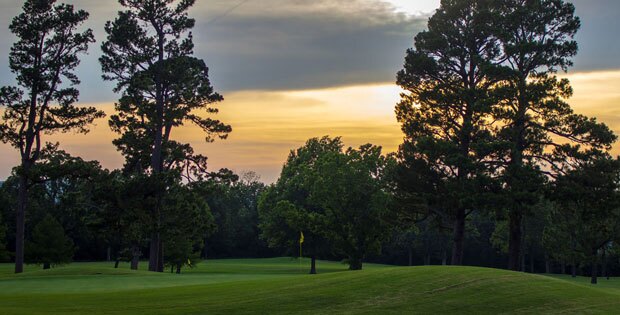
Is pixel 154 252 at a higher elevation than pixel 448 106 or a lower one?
lower

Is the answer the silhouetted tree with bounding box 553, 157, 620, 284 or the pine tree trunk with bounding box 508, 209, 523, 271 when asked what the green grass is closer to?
the silhouetted tree with bounding box 553, 157, 620, 284

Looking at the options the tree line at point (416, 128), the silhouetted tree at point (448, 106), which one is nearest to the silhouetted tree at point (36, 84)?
the tree line at point (416, 128)

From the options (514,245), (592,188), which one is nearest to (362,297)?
(592,188)

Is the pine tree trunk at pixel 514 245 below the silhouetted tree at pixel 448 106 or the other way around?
below

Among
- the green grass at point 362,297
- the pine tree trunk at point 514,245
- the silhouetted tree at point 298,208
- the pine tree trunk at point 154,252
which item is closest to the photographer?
the green grass at point 362,297

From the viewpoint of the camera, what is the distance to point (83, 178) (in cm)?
4172

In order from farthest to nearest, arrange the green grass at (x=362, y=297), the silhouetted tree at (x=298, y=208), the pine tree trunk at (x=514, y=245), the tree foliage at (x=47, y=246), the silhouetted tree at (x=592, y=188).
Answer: the tree foliage at (x=47, y=246) → the silhouetted tree at (x=298, y=208) → the pine tree trunk at (x=514, y=245) → the silhouetted tree at (x=592, y=188) → the green grass at (x=362, y=297)

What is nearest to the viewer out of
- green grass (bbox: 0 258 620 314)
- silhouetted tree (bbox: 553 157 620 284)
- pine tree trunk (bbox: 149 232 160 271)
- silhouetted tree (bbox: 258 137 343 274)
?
green grass (bbox: 0 258 620 314)

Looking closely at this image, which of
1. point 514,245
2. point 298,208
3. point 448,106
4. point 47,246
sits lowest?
point 47,246

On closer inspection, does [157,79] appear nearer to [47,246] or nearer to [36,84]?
[36,84]

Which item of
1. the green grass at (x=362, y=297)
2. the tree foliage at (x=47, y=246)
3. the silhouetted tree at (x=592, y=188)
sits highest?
the silhouetted tree at (x=592, y=188)

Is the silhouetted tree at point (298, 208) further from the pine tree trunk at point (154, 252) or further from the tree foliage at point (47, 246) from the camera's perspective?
the tree foliage at point (47, 246)

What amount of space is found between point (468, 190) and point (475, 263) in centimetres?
6650

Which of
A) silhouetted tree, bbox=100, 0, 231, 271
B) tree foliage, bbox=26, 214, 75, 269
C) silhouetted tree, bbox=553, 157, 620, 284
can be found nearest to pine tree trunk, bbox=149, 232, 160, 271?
silhouetted tree, bbox=100, 0, 231, 271
